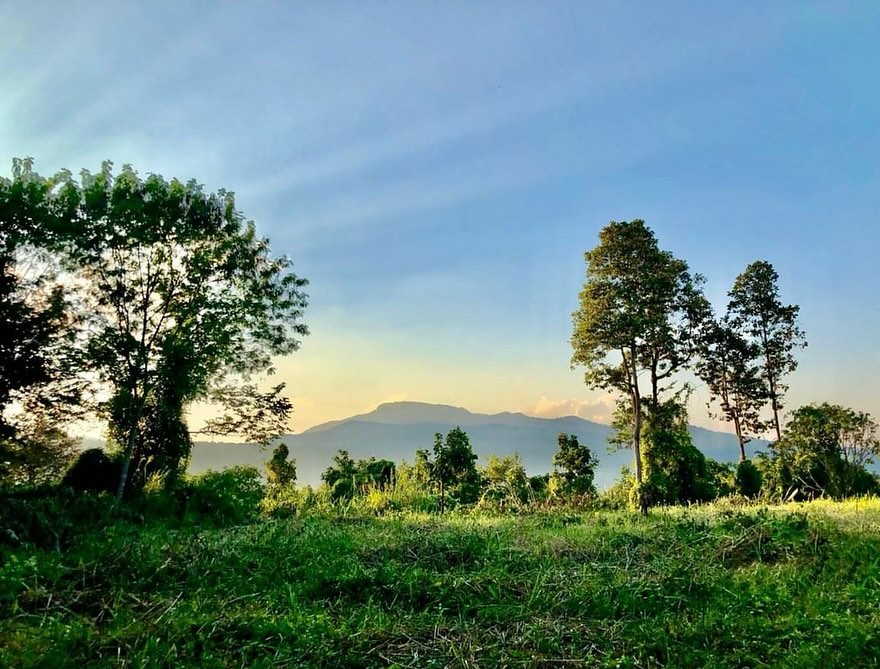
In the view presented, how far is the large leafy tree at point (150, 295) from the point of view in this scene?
12133 mm

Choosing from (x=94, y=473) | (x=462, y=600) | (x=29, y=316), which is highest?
(x=29, y=316)

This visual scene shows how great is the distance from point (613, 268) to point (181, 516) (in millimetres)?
14852

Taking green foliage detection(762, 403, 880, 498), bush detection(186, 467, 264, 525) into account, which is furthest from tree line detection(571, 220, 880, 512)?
bush detection(186, 467, 264, 525)

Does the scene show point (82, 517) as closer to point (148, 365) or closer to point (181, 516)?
point (181, 516)

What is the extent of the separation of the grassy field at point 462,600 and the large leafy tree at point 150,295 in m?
6.01

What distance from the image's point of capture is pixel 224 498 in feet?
35.9

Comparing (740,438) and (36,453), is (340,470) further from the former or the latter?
(740,438)

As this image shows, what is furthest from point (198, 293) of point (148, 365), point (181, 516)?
point (181, 516)

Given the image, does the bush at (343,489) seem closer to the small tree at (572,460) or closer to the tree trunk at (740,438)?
the small tree at (572,460)

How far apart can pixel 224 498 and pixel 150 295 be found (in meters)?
4.89

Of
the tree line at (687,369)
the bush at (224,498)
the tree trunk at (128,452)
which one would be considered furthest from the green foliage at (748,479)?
the tree trunk at (128,452)

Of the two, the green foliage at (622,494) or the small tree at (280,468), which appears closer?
the green foliage at (622,494)

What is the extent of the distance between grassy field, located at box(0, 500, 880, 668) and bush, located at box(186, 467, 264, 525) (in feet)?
12.5

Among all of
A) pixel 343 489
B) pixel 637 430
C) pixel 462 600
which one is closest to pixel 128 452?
pixel 343 489
